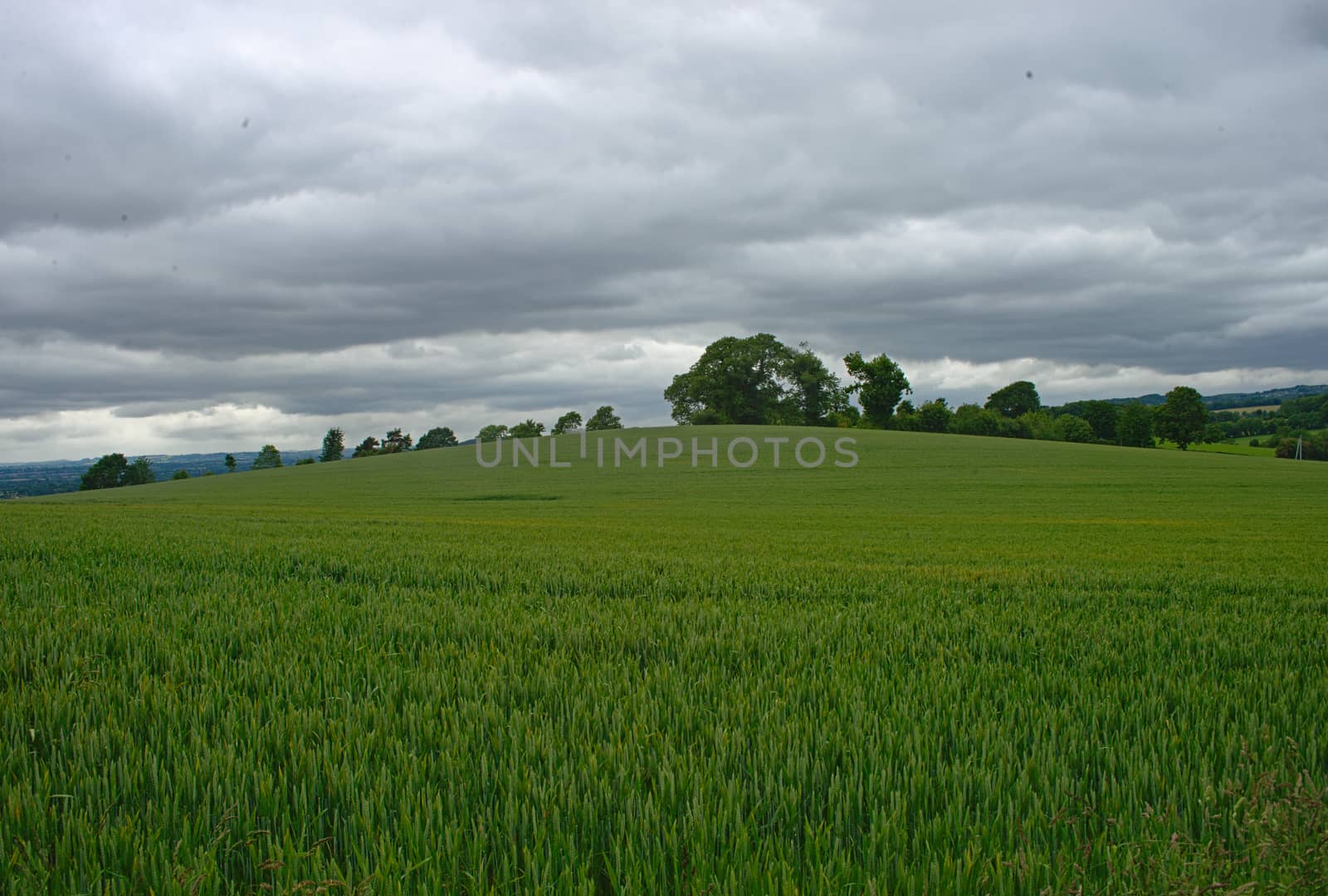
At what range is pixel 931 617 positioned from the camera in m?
6.61

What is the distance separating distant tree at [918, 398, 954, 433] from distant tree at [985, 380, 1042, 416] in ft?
128

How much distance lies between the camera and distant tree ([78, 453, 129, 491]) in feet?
336

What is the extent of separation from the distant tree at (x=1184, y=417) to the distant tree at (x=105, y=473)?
143852 millimetres

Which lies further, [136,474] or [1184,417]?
[136,474]

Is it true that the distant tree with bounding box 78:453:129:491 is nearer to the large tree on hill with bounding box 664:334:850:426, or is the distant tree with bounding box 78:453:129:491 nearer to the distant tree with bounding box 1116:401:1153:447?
the large tree on hill with bounding box 664:334:850:426

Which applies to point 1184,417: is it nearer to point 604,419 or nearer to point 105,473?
point 604,419

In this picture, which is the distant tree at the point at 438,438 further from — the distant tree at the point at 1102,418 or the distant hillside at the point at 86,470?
the distant tree at the point at 1102,418

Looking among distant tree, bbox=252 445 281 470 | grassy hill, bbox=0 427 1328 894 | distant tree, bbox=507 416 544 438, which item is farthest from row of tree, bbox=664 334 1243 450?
grassy hill, bbox=0 427 1328 894

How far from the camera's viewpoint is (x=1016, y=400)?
5797 inches

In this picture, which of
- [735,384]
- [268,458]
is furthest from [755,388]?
[268,458]

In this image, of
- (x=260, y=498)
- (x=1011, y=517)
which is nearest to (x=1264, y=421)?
(x=1011, y=517)

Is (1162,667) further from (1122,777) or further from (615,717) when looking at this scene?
(615,717)

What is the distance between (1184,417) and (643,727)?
115 m

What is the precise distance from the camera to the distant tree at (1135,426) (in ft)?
333
